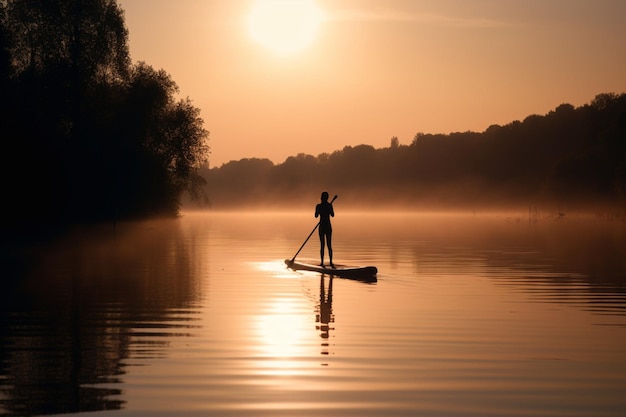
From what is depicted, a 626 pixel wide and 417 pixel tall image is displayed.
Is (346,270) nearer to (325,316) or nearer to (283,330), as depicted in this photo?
(325,316)

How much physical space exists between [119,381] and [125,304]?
898cm

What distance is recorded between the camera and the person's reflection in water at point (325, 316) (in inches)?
593

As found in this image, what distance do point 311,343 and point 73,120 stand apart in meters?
46.3

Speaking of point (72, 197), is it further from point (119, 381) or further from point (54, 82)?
point (119, 381)

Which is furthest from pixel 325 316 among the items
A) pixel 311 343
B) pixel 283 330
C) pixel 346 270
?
pixel 346 270

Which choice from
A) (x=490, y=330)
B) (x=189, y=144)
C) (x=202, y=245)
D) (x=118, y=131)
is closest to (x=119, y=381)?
(x=490, y=330)

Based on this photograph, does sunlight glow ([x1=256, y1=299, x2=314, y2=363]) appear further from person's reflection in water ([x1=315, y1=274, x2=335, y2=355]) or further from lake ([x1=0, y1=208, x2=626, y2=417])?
person's reflection in water ([x1=315, y1=274, x2=335, y2=355])

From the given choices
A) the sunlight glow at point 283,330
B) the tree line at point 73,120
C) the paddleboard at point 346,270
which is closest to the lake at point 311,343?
the sunlight glow at point 283,330

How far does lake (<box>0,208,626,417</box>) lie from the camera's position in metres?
10.3

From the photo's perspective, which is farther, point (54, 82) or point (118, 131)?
point (118, 131)

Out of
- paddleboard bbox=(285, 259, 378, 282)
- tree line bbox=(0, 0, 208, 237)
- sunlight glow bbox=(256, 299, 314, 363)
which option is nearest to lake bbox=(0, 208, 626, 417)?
sunlight glow bbox=(256, 299, 314, 363)

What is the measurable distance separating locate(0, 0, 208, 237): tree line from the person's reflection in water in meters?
32.0

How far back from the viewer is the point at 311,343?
14.4 metres

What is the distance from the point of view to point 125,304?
20.1 m
